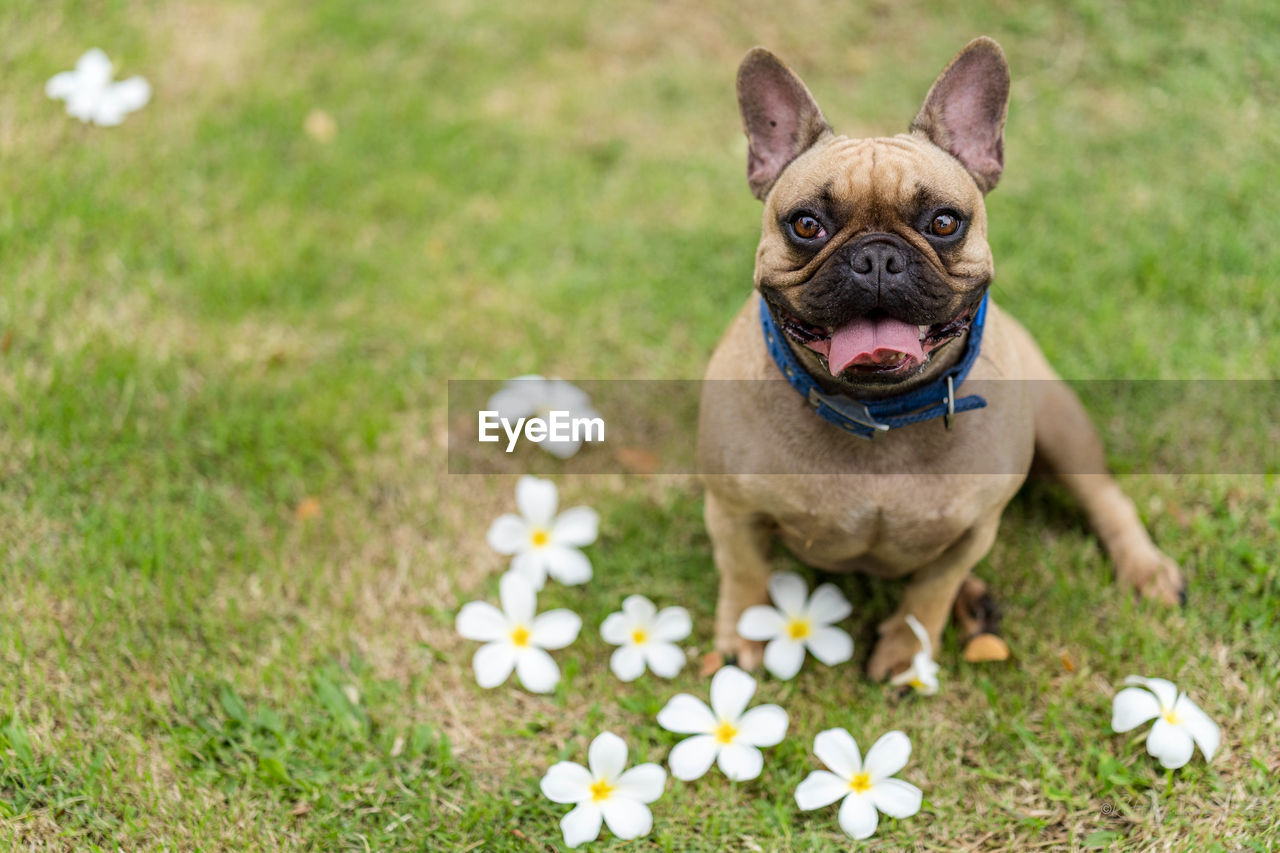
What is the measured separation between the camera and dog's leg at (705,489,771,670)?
9.53ft

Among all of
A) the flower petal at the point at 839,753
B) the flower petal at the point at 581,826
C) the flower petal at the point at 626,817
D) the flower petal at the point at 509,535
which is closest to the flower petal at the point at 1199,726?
the flower petal at the point at 839,753

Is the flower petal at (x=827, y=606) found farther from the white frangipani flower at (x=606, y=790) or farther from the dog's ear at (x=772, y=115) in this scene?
the dog's ear at (x=772, y=115)

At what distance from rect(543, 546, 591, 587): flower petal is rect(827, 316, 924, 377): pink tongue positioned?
128 cm

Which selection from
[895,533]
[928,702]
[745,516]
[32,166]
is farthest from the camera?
[32,166]

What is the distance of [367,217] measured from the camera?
14.6 feet

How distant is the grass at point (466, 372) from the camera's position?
9.33 feet

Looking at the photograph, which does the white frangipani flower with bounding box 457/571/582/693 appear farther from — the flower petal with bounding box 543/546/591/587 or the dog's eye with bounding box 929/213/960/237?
the dog's eye with bounding box 929/213/960/237

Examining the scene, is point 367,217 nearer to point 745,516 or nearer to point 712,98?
point 712,98

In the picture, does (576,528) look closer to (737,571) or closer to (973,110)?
(737,571)

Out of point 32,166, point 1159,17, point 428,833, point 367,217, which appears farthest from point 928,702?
point 32,166

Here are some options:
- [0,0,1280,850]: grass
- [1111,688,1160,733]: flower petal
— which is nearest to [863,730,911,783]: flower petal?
[0,0,1280,850]: grass

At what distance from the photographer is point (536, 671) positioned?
121 inches

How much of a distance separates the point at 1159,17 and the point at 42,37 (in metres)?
4.75

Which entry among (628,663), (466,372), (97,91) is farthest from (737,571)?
(97,91)
